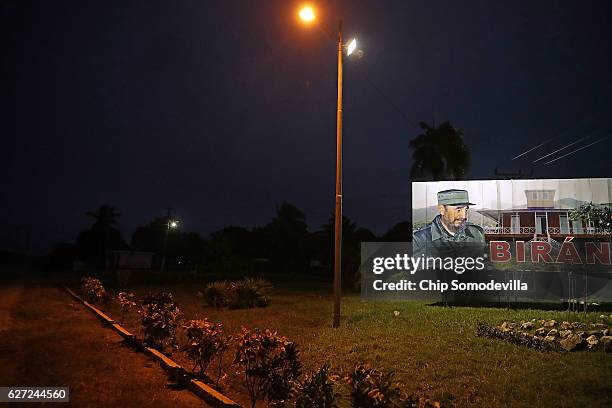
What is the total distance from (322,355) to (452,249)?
30.7ft

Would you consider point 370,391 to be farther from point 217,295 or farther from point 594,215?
point 594,215

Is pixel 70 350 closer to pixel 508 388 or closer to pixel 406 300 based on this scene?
pixel 508 388

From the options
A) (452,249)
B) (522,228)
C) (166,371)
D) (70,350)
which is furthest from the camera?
(522,228)

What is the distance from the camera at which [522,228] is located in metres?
18.5

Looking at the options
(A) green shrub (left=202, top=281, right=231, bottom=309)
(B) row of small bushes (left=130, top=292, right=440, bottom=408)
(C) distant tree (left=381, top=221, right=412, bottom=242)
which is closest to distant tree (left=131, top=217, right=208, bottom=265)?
(C) distant tree (left=381, top=221, right=412, bottom=242)

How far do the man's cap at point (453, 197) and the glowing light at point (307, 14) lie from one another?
1019 cm

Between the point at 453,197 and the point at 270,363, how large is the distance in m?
14.6

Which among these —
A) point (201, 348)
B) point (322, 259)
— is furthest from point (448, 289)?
point (322, 259)

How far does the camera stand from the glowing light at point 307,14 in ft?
38.0

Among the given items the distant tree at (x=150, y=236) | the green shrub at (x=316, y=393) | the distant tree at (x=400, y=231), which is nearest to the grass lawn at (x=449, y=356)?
the green shrub at (x=316, y=393)

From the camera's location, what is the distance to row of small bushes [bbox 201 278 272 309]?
1808 cm

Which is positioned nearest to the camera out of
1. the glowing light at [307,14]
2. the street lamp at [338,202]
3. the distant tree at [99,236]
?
the glowing light at [307,14]

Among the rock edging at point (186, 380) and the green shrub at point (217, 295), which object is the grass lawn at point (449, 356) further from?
the green shrub at point (217, 295)

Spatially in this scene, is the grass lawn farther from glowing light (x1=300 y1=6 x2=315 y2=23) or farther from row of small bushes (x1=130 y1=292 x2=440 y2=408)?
glowing light (x1=300 y1=6 x2=315 y2=23)
